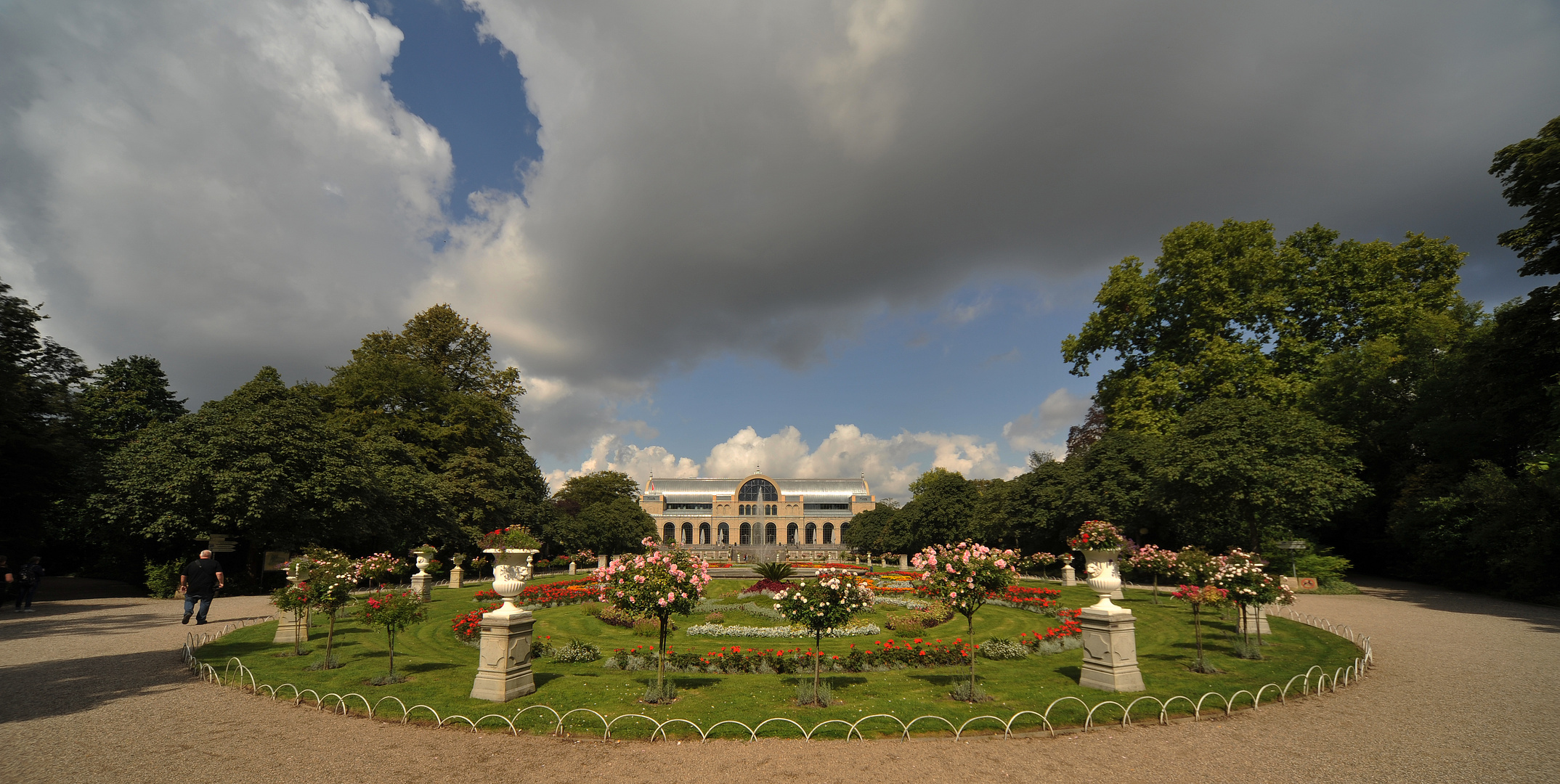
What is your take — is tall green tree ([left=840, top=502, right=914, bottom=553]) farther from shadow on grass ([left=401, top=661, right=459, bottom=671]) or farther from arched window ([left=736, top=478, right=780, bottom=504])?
shadow on grass ([left=401, top=661, right=459, bottom=671])

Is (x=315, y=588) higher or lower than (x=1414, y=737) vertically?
higher

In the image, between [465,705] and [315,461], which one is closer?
[465,705]

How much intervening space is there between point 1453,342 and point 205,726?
42816mm

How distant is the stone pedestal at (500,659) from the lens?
1025cm

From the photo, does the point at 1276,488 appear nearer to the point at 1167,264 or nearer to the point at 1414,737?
the point at 1167,264

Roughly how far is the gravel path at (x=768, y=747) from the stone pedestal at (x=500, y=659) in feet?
4.67

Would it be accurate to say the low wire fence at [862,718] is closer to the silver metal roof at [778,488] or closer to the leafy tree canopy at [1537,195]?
the leafy tree canopy at [1537,195]

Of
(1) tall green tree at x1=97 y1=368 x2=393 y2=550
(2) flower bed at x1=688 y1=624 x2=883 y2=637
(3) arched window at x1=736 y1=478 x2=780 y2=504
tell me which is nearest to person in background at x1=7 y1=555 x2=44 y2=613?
(1) tall green tree at x1=97 y1=368 x2=393 y2=550

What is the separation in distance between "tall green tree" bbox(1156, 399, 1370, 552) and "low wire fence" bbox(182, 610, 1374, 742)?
14.4 meters

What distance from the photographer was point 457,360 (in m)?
44.0

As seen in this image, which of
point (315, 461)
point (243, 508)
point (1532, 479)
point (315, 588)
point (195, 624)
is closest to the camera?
point (315, 588)

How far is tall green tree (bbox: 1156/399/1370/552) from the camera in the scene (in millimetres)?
23188

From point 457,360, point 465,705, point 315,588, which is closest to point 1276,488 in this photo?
point 465,705

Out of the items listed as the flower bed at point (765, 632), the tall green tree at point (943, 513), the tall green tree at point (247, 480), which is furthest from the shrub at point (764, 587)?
the tall green tree at point (943, 513)
